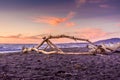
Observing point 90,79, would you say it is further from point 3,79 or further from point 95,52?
point 95,52

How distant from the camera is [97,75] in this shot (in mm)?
12000

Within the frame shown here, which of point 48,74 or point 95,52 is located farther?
point 95,52

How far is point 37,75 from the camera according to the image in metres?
11.9

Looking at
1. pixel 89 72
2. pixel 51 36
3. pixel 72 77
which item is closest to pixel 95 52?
pixel 51 36

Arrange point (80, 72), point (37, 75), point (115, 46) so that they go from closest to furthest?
point (37, 75) < point (80, 72) < point (115, 46)

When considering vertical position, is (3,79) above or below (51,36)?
below

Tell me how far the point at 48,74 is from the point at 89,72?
1720mm

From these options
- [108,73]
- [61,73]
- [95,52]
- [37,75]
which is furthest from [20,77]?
[95,52]

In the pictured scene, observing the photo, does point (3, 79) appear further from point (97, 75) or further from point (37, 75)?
point (97, 75)

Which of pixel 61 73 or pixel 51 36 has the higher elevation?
pixel 51 36

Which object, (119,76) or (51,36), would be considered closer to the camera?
(119,76)

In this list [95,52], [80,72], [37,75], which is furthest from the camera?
[95,52]

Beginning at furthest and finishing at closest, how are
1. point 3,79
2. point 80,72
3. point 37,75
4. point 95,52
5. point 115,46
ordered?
1. point 115,46
2. point 95,52
3. point 80,72
4. point 37,75
5. point 3,79

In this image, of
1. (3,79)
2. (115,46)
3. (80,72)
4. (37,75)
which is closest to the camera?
(3,79)
